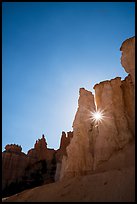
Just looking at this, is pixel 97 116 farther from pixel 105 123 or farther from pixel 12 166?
pixel 12 166

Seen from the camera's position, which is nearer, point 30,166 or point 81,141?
point 81,141

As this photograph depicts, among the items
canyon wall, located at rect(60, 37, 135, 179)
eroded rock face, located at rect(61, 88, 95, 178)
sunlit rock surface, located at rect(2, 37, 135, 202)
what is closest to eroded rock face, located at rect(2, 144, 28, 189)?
eroded rock face, located at rect(61, 88, 95, 178)

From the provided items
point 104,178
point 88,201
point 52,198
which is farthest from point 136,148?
point 52,198

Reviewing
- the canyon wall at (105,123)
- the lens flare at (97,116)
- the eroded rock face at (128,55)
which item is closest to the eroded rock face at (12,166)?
the canyon wall at (105,123)

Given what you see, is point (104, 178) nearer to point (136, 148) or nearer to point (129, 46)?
point (136, 148)

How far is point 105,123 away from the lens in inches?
1003

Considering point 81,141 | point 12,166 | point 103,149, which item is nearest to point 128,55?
point 103,149

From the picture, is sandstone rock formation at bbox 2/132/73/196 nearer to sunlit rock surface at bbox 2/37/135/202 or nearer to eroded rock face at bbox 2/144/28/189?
eroded rock face at bbox 2/144/28/189

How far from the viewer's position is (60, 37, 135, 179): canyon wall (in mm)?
23719

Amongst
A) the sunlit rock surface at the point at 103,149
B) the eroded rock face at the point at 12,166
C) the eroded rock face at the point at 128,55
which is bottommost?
the eroded rock face at the point at 12,166

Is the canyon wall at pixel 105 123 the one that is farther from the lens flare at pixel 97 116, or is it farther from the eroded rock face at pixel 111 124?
the lens flare at pixel 97 116

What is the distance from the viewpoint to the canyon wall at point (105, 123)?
2372 centimetres

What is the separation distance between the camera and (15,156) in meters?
71.7

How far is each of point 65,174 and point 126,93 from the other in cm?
1308
